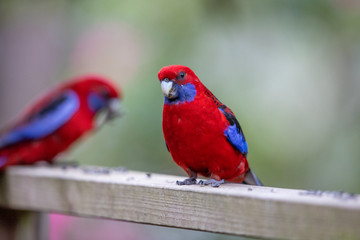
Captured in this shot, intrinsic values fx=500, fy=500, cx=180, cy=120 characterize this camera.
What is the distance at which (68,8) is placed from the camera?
15.6 feet

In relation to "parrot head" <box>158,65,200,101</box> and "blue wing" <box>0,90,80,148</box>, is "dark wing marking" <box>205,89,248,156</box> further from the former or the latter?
"blue wing" <box>0,90,80,148</box>

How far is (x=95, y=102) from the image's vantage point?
3.38 metres

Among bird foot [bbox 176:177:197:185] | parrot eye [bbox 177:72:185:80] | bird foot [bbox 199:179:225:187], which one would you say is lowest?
bird foot [bbox 176:177:197:185]

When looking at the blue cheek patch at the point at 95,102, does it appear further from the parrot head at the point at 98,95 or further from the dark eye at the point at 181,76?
the dark eye at the point at 181,76

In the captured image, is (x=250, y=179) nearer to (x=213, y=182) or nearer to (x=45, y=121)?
(x=213, y=182)

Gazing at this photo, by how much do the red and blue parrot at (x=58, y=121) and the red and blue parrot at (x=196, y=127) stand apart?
53.8 inches

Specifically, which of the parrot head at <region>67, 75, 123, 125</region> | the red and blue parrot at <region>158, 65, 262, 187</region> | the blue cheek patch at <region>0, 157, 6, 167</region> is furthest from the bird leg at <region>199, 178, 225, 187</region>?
the parrot head at <region>67, 75, 123, 125</region>

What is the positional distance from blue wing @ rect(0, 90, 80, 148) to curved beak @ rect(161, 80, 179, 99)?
157cm

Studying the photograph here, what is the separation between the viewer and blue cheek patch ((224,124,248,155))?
1810 mm

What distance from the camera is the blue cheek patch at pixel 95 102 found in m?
3.36

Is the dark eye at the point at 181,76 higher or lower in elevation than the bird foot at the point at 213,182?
higher

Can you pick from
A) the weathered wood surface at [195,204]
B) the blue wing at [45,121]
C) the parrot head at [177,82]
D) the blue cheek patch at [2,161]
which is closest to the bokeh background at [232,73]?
the blue wing at [45,121]

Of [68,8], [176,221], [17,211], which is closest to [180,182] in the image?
[176,221]

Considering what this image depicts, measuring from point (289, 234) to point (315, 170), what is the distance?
2.43 m
